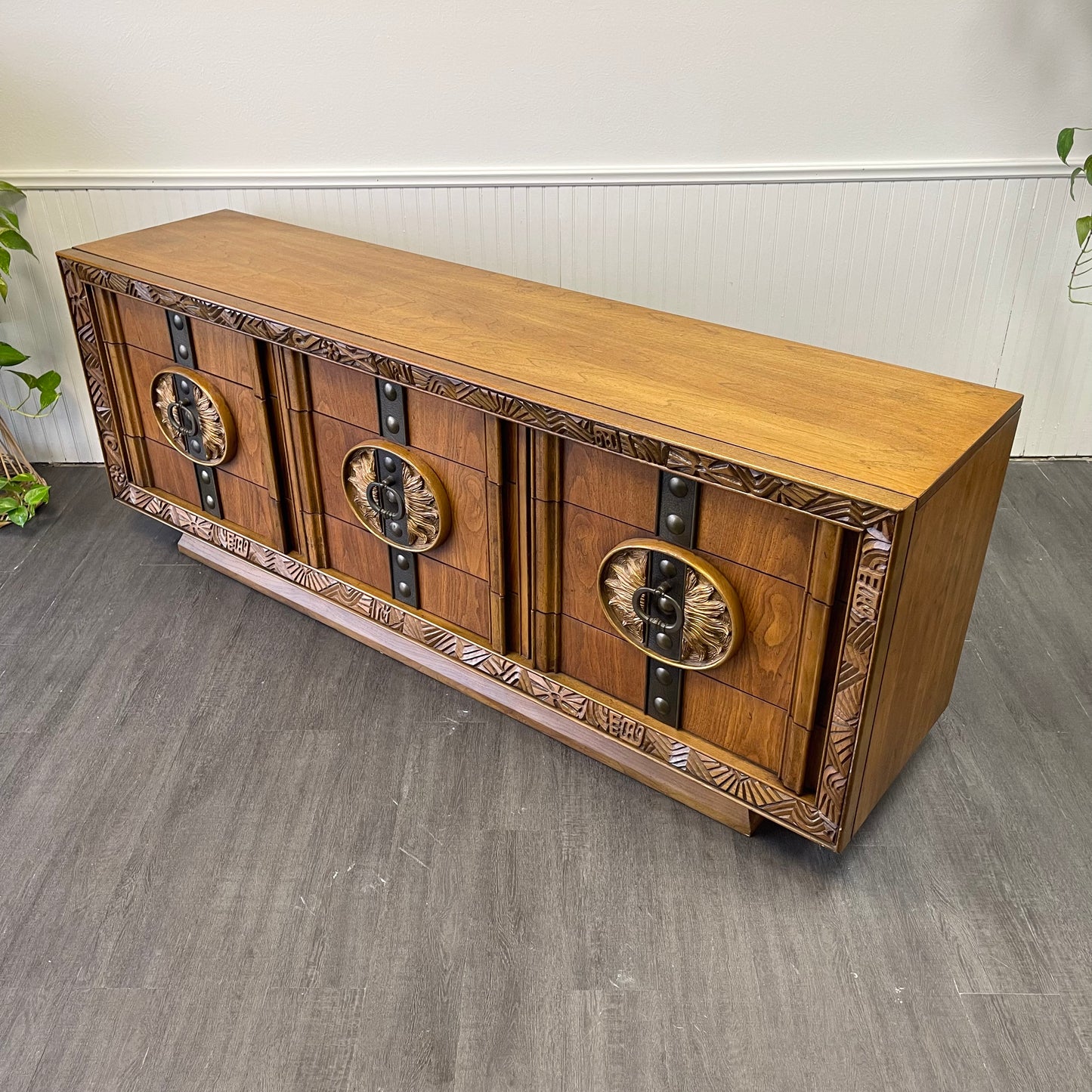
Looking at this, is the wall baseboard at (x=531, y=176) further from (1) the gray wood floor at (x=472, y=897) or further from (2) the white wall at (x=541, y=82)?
(1) the gray wood floor at (x=472, y=897)

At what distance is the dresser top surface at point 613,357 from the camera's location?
63.2 inches

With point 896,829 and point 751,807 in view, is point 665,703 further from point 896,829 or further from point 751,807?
point 896,829

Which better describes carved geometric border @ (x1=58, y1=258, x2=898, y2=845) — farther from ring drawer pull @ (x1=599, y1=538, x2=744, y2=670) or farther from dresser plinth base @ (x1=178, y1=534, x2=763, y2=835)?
ring drawer pull @ (x1=599, y1=538, x2=744, y2=670)

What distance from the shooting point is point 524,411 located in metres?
1.80

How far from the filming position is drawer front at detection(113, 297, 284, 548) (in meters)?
2.35

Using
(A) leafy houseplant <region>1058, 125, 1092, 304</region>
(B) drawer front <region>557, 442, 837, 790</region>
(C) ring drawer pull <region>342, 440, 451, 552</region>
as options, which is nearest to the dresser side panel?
(B) drawer front <region>557, 442, 837, 790</region>

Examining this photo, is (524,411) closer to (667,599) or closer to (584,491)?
(584,491)

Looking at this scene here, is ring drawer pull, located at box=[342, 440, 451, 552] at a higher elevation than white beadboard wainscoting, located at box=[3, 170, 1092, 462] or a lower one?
lower

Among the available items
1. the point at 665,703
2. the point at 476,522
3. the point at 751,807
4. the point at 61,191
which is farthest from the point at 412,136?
the point at 751,807

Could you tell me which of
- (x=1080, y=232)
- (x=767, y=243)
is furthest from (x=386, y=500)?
(x=1080, y=232)

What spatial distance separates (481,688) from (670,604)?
0.63 m

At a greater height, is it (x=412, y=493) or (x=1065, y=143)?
(x=1065, y=143)

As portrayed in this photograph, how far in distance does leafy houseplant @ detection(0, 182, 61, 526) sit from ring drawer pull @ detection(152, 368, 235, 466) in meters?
0.60

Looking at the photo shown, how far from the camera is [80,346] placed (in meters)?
2.60
